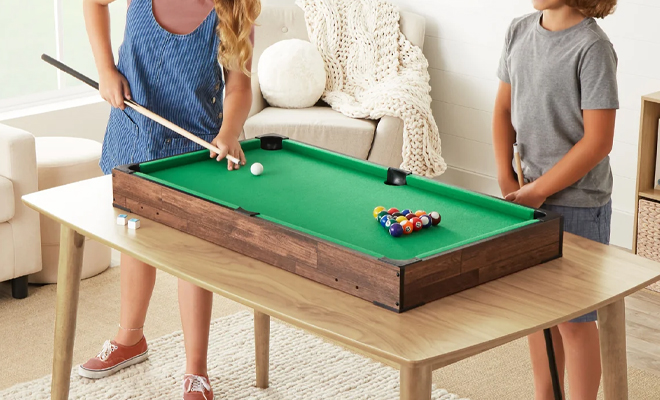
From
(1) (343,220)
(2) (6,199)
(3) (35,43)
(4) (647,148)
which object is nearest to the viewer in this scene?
(1) (343,220)

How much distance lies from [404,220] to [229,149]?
660 mm

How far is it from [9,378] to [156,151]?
906mm

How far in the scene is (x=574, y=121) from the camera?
2115 millimetres

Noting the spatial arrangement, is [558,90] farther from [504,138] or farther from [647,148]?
[647,148]

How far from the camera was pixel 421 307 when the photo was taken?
162 centimetres

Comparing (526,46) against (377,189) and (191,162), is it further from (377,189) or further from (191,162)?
(191,162)

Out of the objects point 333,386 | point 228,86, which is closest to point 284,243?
point 228,86

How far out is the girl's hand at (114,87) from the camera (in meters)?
2.50

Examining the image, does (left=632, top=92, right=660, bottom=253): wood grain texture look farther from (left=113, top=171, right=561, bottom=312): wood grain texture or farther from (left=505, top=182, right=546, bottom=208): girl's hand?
(left=113, top=171, right=561, bottom=312): wood grain texture

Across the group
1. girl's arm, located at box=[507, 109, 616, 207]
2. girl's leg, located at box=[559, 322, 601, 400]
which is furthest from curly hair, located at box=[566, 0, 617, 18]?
girl's leg, located at box=[559, 322, 601, 400]

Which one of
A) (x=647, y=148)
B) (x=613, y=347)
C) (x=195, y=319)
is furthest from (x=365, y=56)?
(x=613, y=347)

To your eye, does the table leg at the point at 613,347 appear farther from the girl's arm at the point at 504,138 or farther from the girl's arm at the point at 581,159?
the girl's arm at the point at 504,138

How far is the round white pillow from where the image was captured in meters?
4.34

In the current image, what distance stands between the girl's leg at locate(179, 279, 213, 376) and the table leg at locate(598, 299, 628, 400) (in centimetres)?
114
